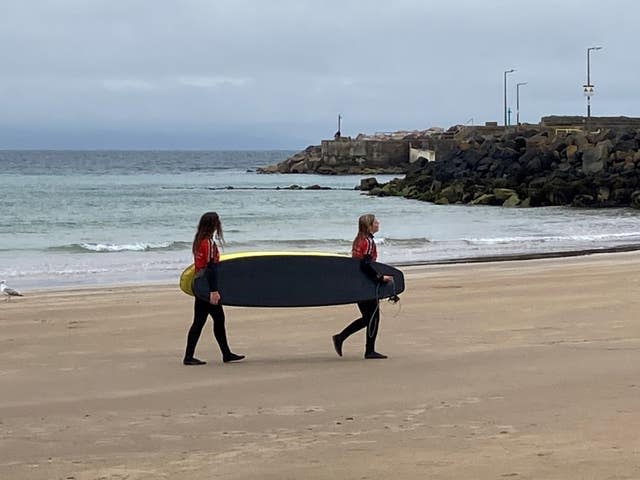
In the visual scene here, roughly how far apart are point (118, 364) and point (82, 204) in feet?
111

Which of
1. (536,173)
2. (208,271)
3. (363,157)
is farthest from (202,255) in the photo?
(363,157)

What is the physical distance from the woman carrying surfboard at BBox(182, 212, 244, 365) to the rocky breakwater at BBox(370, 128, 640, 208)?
2724 cm

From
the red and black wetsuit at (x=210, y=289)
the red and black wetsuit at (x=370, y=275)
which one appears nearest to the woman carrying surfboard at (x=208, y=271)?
the red and black wetsuit at (x=210, y=289)

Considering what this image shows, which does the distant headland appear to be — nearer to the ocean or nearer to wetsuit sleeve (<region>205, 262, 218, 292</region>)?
the ocean

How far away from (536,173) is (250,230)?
16.4 meters

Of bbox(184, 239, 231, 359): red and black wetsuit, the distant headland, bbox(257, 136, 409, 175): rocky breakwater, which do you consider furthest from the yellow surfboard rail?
bbox(257, 136, 409, 175): rocky breakwater

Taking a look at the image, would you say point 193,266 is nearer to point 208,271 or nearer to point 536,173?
point 208,271

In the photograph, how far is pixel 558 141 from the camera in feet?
144

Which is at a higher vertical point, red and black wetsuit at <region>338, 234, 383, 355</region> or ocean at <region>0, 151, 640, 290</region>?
→ red and black wetsuit at <region>338, 234, 383, 355</region>

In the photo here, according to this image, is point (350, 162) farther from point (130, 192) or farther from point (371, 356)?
point (371, 356)

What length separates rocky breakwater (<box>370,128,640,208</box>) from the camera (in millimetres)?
34906

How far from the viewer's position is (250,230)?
27969 mm

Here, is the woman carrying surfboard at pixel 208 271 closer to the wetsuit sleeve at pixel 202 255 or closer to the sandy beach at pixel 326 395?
the wetsuit sleeve at pixel 202 255

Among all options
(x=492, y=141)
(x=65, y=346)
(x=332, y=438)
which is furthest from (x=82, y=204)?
(x=332, y=438)
